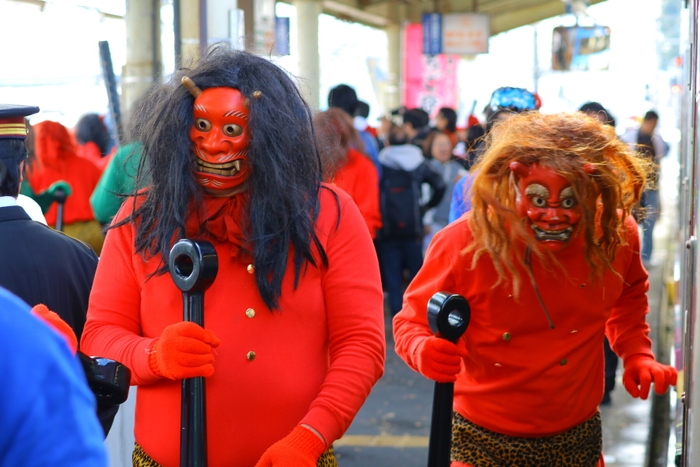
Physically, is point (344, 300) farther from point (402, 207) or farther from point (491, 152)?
point (402, 207)

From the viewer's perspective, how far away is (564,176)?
268cm

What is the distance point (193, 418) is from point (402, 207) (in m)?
5.93

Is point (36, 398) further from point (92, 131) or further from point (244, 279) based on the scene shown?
point (92, 131)

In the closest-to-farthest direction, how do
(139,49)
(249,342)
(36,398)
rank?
(36,398) → (249,342) → (139,49)

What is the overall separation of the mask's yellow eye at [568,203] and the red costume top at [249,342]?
0.70 metres

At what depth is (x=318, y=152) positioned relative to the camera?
2479 mm

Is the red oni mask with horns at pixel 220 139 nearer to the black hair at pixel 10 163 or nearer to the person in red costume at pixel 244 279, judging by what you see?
the person in red costume at pixel 244 279

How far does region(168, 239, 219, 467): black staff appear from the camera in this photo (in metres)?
2.00

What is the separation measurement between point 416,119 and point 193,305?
29.5 ft

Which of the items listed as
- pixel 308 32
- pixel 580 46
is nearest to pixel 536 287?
pixel 308 32

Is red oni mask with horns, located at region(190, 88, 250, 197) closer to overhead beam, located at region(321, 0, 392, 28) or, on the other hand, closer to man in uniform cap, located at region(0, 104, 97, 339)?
man in uniform cap, located at region(0, 104, 97, 339)

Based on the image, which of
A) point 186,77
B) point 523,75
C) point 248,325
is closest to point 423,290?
point 248,325

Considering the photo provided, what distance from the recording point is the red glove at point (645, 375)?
2.82m

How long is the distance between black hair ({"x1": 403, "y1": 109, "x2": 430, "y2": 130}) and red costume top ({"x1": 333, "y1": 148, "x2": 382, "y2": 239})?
4001 millimetres
